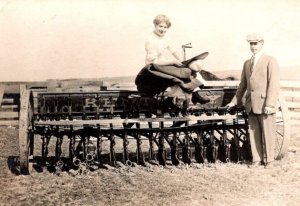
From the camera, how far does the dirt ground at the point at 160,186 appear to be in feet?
14.1

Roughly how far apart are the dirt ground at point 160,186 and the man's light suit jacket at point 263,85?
3.04 feet

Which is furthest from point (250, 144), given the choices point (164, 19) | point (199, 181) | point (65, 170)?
point (65, 170)

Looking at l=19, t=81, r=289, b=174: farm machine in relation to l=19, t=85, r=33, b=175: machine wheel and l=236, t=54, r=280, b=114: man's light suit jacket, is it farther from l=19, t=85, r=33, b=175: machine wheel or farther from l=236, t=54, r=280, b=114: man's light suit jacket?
l=236, t=54, r=280, b=114: man's light suit jacket

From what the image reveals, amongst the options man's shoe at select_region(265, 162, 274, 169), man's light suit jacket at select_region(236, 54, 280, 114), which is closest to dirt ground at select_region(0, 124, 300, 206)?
man's shoe at select_region(265, 162, 274, 169)

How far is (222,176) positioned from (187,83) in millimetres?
1330

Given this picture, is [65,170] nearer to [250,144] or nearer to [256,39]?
[250,144]

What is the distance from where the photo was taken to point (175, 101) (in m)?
5.53

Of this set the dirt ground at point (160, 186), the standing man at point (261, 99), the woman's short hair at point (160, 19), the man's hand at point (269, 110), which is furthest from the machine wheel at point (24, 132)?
the man's hand at point (269, 110)

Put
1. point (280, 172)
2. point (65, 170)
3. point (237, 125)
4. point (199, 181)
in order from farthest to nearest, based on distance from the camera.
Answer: point (237, 125), point (65, 170), point (280, 172), point (199, 181)

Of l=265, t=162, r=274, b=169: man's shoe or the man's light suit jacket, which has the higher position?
the man's light suit jacket

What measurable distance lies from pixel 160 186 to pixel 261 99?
76.9 inches

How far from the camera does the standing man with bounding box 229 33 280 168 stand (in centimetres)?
553

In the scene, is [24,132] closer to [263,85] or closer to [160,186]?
[160,186]

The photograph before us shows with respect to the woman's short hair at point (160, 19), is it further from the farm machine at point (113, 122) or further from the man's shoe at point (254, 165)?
the man's shoe at point (254, 165)
